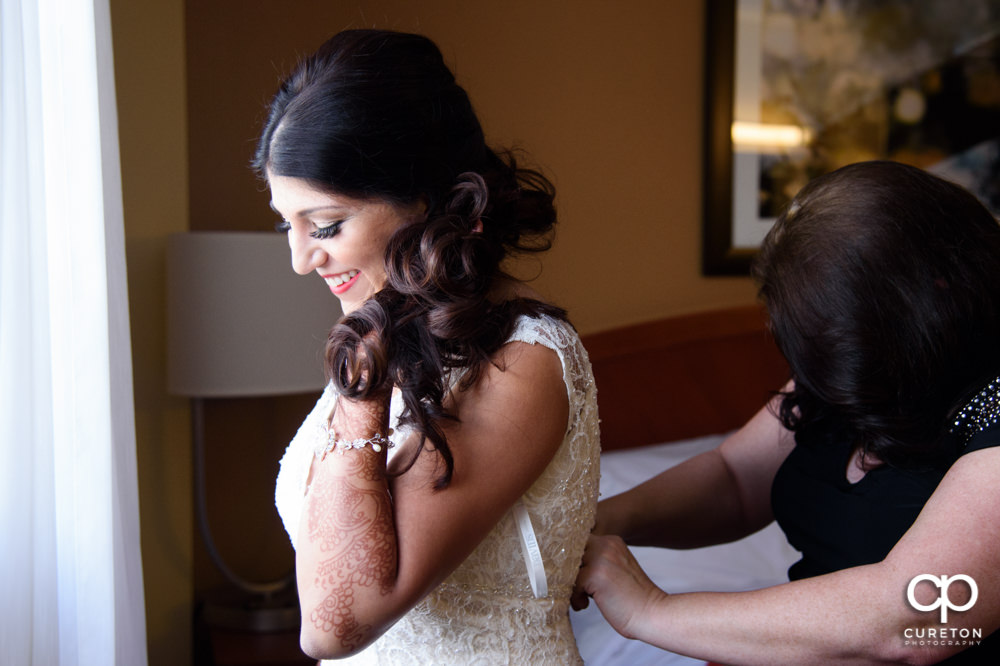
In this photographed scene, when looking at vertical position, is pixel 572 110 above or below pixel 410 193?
above

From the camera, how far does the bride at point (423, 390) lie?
0.88 meters

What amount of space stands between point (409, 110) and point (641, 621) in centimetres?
77

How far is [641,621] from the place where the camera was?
1129 mm

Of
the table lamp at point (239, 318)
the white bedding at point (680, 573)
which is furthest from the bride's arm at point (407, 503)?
the table lamp at point (239, 318)

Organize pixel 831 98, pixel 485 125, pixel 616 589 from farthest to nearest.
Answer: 1. pixel 831 98
2. pixel 485 125
3. pixel 616 589

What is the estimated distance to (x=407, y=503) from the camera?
89cm

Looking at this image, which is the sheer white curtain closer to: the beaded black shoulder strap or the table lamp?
the table lamp

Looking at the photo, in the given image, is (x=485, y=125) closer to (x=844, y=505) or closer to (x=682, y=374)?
(x=682, y=374)

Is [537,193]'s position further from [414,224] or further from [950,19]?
[950,19]

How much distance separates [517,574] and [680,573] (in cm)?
108

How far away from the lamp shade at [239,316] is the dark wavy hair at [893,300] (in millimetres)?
1152

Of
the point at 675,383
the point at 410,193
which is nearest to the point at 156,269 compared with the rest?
the point at 410,193

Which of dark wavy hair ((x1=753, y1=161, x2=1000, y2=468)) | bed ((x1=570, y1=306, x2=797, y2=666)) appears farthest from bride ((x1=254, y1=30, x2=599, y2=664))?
bed ((x1=570, y1=306, x2=797, y2=666))

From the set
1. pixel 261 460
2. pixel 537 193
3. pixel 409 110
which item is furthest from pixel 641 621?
pixel 261 460
